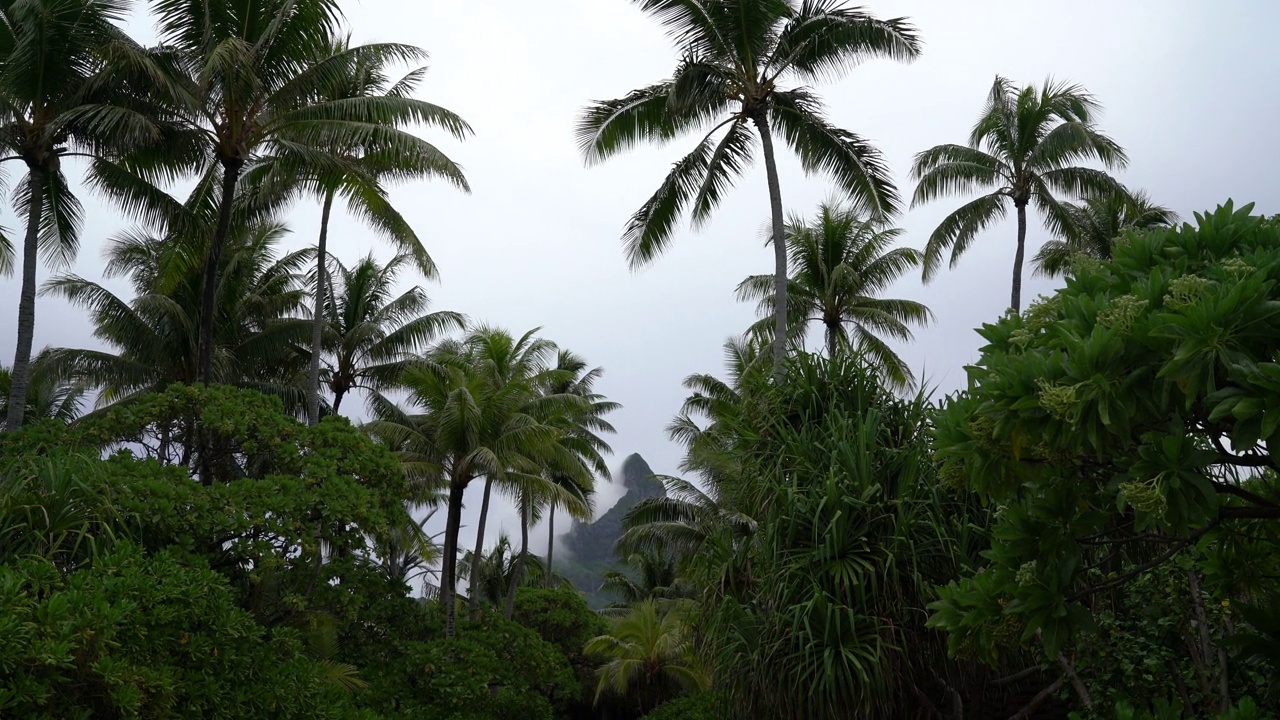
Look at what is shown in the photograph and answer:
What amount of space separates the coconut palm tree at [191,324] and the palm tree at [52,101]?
3796 millimetres

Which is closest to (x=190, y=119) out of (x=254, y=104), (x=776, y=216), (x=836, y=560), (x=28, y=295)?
(x=254, y=104)

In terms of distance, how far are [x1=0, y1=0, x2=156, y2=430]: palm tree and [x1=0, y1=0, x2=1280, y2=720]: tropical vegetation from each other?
0.06 meters

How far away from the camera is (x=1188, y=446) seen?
3.11 meters

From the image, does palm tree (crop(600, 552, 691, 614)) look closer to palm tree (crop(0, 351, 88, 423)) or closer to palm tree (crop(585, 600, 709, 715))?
palm tree (crop(585, 600, 709, 715))

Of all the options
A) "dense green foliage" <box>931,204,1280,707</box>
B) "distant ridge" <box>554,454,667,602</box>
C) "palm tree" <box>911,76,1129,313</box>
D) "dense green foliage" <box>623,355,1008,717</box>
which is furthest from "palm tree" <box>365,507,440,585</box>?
"distant ridge" <box>554,454,667,602</box>

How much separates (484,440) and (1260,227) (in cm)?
1625

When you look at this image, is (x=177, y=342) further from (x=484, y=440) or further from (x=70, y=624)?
(x=70, y=624)

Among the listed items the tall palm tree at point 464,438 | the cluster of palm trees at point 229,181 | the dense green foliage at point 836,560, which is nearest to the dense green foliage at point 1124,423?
the dense green foliage at point 836,560

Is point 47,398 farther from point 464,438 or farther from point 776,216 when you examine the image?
point 776,216

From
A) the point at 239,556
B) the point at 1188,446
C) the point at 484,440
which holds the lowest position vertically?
→ the point at 1188,446

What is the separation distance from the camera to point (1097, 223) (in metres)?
24.5

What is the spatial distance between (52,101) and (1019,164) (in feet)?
58.7

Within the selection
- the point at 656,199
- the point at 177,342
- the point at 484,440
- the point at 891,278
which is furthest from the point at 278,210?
the point at 891,278

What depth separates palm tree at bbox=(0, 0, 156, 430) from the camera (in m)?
12.3
